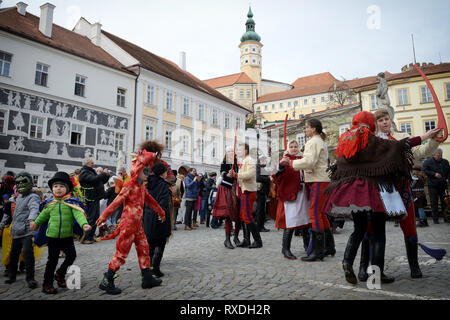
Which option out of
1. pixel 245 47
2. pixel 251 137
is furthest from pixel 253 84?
pixel 251 137

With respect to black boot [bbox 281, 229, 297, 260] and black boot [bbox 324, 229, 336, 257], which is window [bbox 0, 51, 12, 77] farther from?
black boot [bbox 324, 229, 336, 257]

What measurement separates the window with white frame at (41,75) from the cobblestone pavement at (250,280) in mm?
19104

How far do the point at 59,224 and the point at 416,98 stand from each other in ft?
127

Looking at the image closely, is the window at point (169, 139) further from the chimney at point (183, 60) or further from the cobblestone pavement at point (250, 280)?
the cobblestone pavement at point (250, 280)

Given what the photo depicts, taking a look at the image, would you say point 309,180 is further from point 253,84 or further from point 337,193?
point 253,84

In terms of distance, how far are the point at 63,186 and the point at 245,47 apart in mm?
A: 107146

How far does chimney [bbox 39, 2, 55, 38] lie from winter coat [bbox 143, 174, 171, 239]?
23849 millimetres

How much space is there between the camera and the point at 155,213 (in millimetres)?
4250

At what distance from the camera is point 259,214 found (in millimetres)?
9578

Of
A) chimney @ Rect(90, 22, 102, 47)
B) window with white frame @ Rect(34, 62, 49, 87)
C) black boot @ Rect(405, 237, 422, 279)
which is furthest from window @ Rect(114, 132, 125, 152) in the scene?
black boot @ Rect(405, 237, 422, 279)

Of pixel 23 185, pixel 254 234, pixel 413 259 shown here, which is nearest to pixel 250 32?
pixel 254 234

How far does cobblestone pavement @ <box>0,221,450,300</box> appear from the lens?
3.31 meters

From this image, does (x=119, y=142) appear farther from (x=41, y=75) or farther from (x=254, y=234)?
(x=254, y=234)
